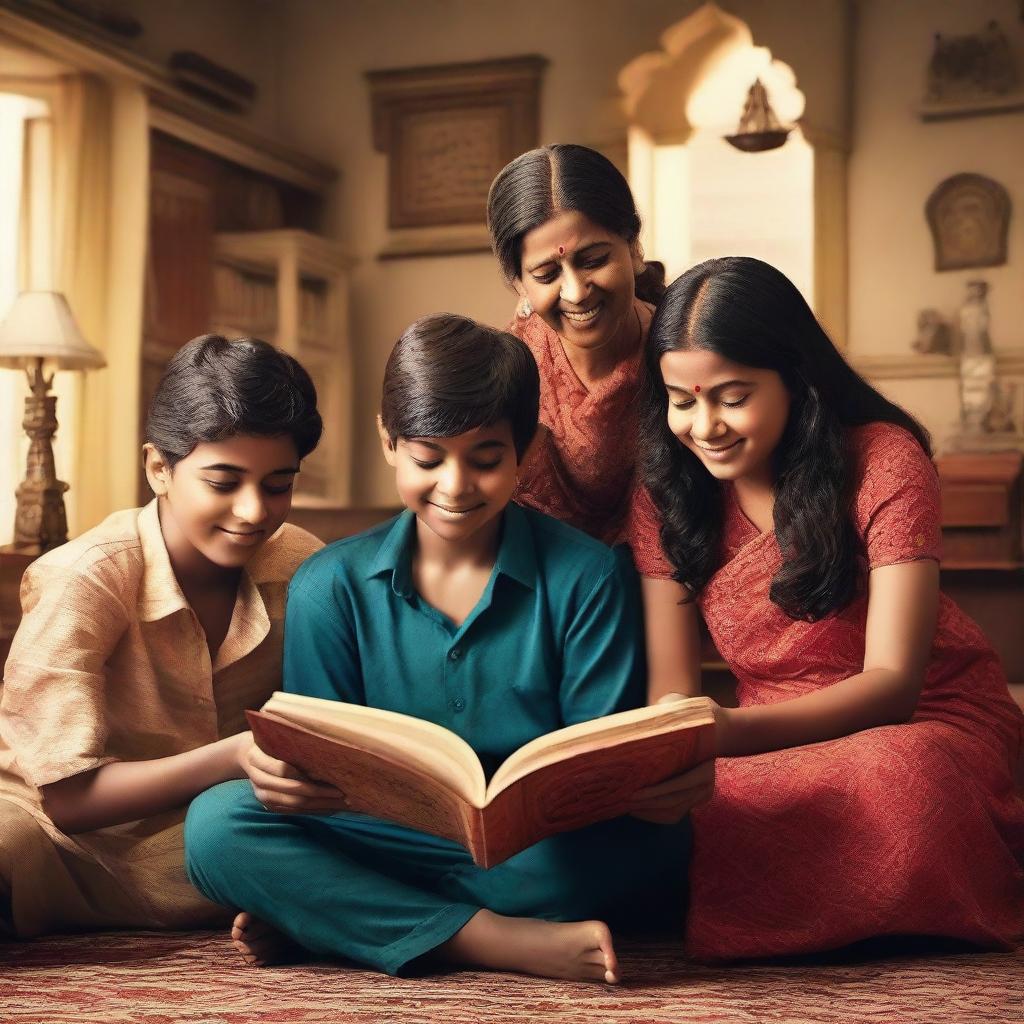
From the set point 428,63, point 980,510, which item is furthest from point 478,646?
point 428,63

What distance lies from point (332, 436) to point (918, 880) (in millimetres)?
5254

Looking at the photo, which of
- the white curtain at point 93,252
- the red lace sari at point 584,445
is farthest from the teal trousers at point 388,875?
the white curtain at point 93,252

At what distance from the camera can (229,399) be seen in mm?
1836

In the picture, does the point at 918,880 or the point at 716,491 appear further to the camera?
the point at 716,491

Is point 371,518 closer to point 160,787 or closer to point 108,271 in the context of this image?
point 108,271

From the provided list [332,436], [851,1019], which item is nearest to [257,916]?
[851,1019]

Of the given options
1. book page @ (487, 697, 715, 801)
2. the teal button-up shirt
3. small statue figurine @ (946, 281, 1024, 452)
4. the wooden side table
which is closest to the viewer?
book page @ (487, 697, 715, 801)

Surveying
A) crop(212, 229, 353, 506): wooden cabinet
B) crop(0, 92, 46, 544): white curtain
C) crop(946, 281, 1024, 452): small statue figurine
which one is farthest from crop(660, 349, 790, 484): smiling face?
crop(212, 229, 353, 506): wooden cabinet

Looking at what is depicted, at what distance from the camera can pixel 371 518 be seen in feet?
14.8

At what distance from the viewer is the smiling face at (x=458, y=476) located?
5.61 feet

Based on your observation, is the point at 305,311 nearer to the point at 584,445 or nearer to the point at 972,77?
the point at 972,77

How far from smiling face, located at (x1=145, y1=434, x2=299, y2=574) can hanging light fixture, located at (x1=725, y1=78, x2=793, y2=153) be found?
441cm

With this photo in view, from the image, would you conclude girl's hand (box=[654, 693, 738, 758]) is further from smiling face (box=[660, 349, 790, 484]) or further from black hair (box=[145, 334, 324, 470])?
black hair (box=[145, 334, 324, 470])

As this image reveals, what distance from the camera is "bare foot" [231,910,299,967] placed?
170 cm
